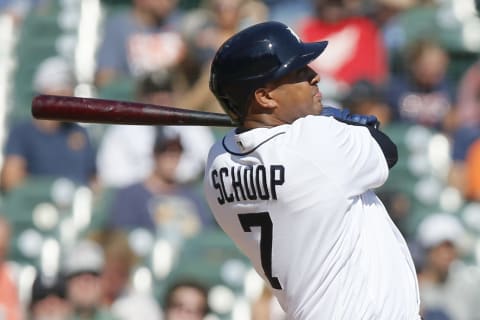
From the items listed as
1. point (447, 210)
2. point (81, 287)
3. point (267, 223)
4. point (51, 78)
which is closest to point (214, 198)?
point (267, 223)

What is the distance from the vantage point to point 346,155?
3670mm

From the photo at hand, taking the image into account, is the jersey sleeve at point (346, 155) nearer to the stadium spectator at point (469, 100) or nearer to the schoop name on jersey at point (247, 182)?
the schoop name on jersey at point (247, 182)

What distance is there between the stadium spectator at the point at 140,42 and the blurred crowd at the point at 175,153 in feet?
0.04

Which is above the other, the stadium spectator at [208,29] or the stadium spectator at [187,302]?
the stadium spectator at [208,29]

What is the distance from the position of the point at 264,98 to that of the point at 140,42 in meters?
5.60

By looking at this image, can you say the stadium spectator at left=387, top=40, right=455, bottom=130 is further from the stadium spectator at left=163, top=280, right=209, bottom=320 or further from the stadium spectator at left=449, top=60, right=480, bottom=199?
the stadium spectator at left=163, top=280, right=209, bottom=320

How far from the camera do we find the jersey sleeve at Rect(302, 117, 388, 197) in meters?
3.67

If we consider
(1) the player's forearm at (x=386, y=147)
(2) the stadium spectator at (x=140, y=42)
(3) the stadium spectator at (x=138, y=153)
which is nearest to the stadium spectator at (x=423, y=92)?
(3) the stadium spectator at (x=138, y=153)

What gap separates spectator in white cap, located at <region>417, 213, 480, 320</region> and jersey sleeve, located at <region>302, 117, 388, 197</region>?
11.1 ft

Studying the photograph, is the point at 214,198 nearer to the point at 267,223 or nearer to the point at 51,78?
the point at 267,223

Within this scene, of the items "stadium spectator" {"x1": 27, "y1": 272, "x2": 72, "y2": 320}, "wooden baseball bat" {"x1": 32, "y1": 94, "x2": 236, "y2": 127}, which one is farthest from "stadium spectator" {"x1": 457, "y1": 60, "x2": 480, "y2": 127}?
"wooden baseball bat" {"x1": 32, "y1": 94, "x2": 236, "y2": 127}

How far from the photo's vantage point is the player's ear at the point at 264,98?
3734mm

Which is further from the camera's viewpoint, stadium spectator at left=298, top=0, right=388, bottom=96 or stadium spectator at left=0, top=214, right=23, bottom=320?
stadium spectator at left=298, top=0, right=388, bottom=96

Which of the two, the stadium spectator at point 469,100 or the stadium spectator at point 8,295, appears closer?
the stadium spectator at point 8,295
